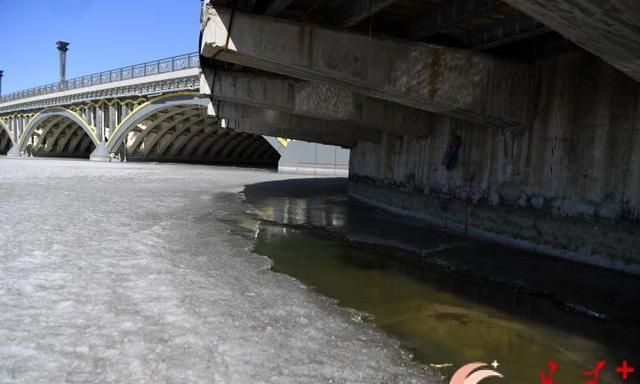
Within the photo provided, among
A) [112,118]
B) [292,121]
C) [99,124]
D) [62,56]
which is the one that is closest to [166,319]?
[292,121]

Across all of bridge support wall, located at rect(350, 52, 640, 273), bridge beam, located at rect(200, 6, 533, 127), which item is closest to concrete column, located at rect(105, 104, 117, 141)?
bridge beam, located at rect(200, 6, 533, 127)

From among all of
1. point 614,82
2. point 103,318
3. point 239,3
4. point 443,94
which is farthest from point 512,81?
point 103,318

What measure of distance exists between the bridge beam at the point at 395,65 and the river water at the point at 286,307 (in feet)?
8.90

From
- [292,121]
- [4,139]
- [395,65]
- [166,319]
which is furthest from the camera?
[4,139]

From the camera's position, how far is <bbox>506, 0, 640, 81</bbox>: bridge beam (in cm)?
377

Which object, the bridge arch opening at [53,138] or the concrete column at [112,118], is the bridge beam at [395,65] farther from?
the bridge arch opening at [53,138]

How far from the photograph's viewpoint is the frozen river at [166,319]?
3660mm

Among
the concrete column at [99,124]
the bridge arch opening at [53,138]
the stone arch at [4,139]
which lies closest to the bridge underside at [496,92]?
the concrete column at [99,124]

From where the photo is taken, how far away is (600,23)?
4.07 meters

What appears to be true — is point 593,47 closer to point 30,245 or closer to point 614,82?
point 614,82

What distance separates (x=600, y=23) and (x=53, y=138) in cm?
7073

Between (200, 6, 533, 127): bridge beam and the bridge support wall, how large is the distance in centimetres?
62

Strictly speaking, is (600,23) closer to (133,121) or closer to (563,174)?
(563,174)

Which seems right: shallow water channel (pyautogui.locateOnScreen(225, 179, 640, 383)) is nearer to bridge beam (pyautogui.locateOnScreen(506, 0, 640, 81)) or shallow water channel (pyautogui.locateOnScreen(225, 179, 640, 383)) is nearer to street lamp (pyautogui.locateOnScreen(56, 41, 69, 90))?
bridge beam (pyautogui.locateOnScreen(506, 0, 640, 81))
